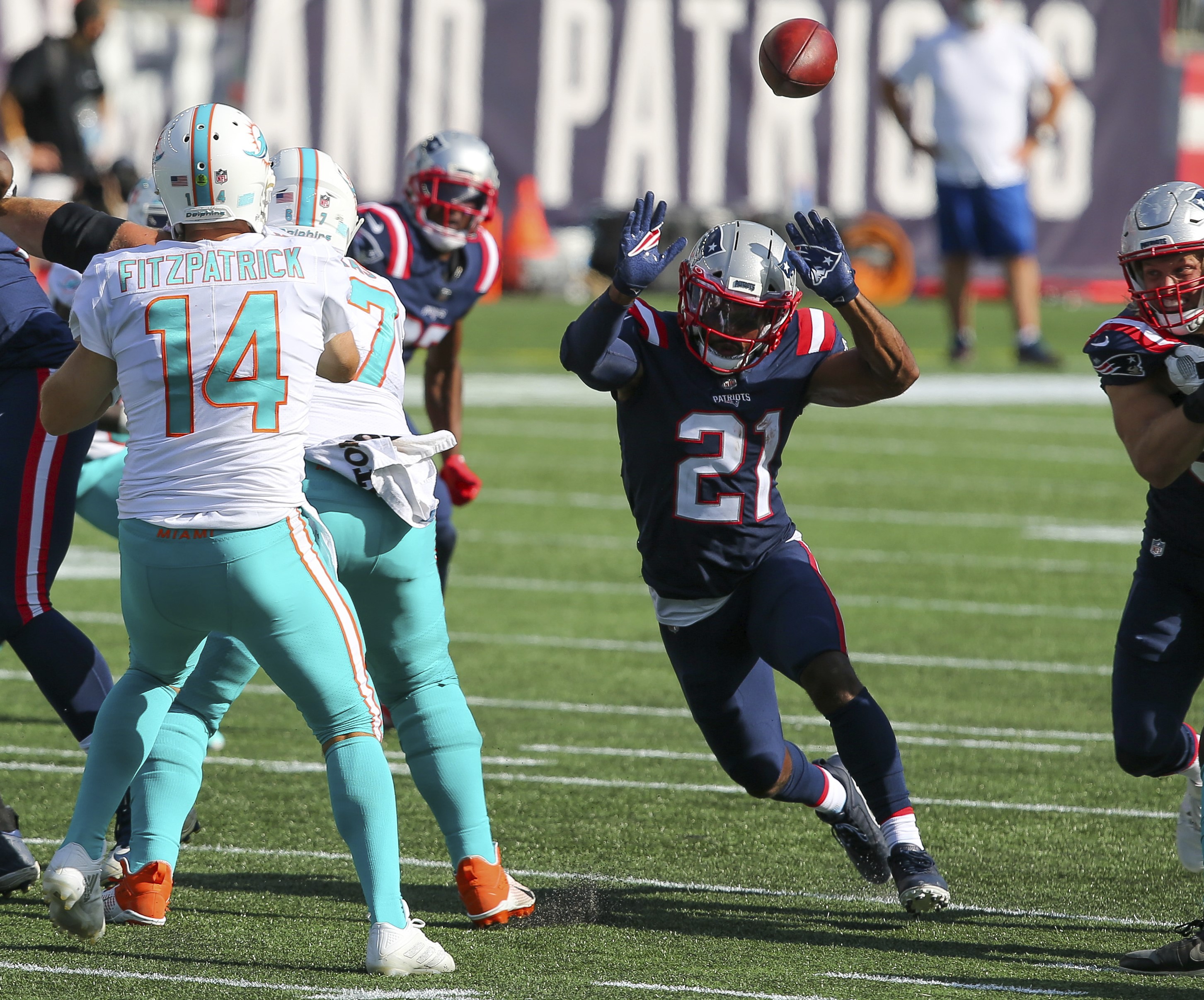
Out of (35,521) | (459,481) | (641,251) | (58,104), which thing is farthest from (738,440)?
(58,104)

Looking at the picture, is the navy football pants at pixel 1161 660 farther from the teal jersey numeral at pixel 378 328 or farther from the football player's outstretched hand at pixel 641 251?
the teal jersey numeral at pixel 378 328

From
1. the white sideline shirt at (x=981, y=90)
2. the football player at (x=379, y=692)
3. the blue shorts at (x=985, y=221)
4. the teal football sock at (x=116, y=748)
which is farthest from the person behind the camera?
the white sideline shirt at (x=981, y=90)

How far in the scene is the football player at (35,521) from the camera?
4.50m

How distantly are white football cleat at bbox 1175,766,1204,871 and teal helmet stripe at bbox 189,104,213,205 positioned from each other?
8.52 feet

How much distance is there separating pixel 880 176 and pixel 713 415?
56.2 ft

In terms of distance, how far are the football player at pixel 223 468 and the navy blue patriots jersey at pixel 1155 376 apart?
1607 mm

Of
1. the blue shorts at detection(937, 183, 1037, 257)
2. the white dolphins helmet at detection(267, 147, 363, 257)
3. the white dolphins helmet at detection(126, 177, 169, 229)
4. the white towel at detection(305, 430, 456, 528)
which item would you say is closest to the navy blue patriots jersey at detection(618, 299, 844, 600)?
the white towel at detection(305, 430, 456, 528)

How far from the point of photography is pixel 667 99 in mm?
20797

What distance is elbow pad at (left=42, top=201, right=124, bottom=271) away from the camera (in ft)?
14.5

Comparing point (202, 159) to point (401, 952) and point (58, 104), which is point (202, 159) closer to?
point (401, 952)

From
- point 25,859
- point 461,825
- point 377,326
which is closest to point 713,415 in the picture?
point 377,326

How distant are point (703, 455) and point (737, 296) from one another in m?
0.39

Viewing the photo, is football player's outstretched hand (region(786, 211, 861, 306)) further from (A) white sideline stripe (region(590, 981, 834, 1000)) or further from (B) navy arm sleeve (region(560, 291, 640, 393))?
(A) white sideline stripe (region(590, 981, 834, 1000))

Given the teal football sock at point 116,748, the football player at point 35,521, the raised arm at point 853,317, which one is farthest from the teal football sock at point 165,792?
the raised arm at point 853,317
